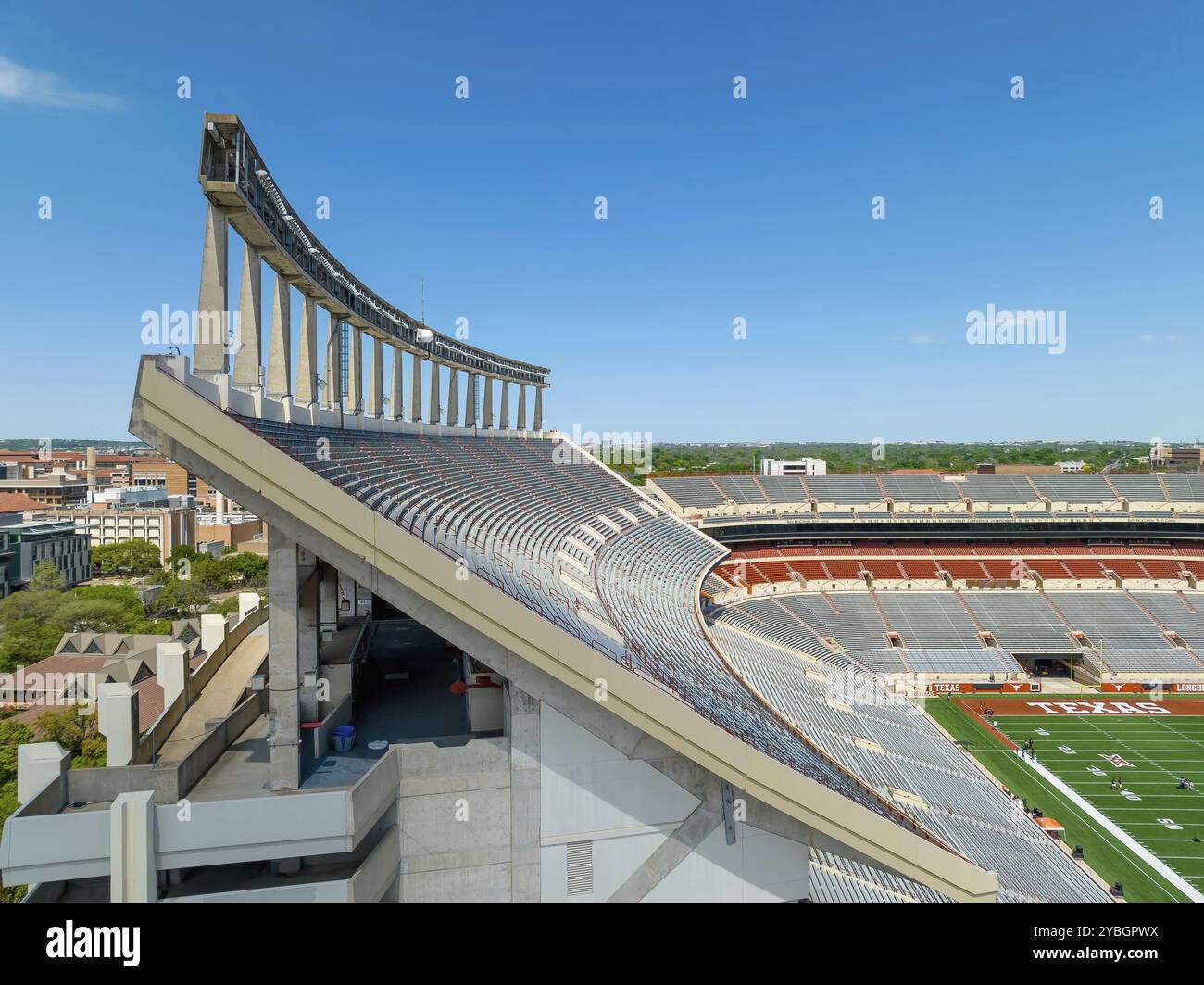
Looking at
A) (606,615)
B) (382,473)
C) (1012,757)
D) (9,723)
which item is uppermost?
(382,473)

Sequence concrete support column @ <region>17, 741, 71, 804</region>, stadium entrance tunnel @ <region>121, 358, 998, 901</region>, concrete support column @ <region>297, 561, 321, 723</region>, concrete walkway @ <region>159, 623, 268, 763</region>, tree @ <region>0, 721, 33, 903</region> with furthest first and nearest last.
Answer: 1. tree @ <region>0, 721, 33, 903</region>
2. concrete walkway @ <region>159, 623, 268, 763</region>
3. concrete support column @ <region>297, 561, 321, 723</region>
4. stadium entrance tunnel @ <region>121, 358, 998, 901</region>
5. concrete support column @ <region>17, 741, 71, 804</region>

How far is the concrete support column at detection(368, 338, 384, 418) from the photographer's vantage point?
19969 mm

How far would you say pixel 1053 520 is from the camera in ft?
147

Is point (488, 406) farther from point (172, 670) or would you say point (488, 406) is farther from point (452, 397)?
point (172, 670)

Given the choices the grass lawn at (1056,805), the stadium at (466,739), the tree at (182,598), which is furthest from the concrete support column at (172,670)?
the tree at (182,598)

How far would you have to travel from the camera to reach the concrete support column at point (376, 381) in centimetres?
1997

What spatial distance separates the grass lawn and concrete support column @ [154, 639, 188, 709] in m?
20.3

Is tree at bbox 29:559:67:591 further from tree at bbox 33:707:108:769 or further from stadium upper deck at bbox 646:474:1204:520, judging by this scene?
stadium upper deck at bbox 646:474:1204:520

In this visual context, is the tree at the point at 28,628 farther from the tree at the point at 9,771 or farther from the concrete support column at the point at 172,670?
the concrete support column at the point at 172,670

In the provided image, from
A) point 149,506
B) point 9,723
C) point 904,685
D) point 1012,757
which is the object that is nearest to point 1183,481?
point 904,685

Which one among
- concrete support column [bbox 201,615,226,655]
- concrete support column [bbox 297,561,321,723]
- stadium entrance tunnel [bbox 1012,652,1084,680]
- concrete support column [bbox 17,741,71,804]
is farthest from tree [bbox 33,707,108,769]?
stadium entrance tunnel [bbox 1012,652,1084,680]

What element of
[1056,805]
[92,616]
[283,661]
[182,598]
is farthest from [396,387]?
[182,598]
